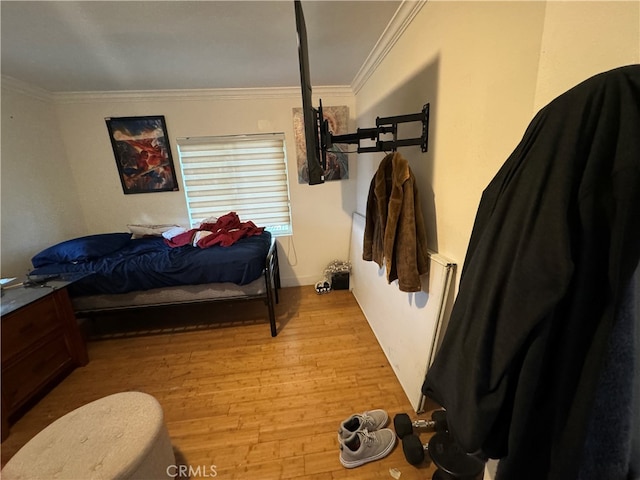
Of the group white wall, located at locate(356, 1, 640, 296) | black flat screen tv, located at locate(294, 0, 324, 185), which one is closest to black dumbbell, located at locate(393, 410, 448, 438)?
white wall, located at locate(356, 1, 640, 296)

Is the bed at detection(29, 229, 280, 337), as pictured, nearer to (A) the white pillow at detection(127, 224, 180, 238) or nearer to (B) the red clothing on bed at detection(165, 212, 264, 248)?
(B) the red clothing on bed at detection(165, 212, 264, 248)

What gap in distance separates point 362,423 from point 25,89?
3.89m

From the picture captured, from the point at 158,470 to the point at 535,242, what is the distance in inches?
61.8

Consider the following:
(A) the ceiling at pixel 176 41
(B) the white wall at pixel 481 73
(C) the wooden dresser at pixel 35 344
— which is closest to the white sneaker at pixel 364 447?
(B) the white wall at pixel 481 73

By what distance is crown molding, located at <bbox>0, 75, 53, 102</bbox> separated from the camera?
2.13 metres

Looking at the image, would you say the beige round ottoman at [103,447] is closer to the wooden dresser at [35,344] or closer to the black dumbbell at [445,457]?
the wooden dresser at [35,344]

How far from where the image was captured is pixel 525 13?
823 millimetres

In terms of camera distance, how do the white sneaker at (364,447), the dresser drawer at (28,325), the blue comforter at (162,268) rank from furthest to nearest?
the blue comforter at (162,268)
the dresser drawer at (28,325)
the white sneaker at (364,447)

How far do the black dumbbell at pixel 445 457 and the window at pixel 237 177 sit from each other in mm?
2534

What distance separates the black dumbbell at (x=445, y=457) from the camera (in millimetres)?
1086

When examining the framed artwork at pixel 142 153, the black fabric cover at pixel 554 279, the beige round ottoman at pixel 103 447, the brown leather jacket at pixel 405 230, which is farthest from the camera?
the framed artwork at pixel 142 153

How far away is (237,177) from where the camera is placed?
119 inches

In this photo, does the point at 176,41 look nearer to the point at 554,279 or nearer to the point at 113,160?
the point at 113,160

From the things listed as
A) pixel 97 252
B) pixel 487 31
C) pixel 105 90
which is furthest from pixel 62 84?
pixel 487 31
